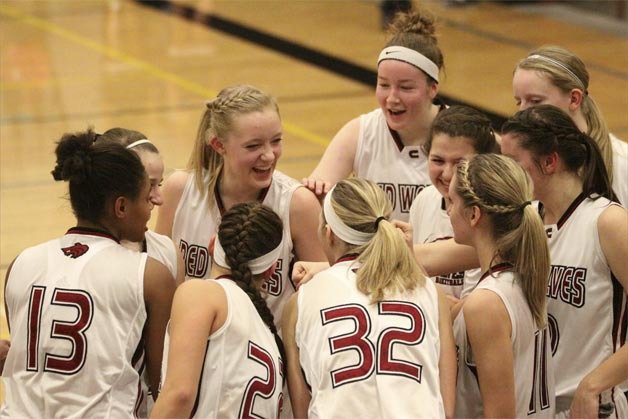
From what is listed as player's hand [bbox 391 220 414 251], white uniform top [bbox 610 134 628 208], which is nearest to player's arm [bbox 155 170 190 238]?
player's hand [bbox 391 220 414 251]

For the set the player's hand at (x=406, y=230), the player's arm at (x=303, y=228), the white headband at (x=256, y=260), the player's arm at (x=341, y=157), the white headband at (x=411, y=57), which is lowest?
the white headband at (x=256, y=260)

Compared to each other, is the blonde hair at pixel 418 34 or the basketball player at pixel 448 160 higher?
the blonde hair at pixel 418 34

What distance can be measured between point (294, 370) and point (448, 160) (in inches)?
52.6

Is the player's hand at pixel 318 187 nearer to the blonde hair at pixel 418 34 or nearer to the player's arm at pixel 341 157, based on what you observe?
the player's arm at pixel 341 157

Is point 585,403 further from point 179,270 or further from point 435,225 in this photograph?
point 179,270

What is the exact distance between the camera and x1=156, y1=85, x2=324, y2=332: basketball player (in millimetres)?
4492

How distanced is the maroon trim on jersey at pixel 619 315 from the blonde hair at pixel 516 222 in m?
0.47

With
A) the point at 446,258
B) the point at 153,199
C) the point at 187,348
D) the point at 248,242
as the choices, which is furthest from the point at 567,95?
the point at 187,348

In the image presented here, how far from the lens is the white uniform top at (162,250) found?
13.0ft

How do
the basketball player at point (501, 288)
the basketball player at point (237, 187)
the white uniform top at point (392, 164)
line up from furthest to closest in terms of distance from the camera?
the white uniform top at point (392, 164)
the basketball player at point (237, 187)
the basketball player at point (501, 288)

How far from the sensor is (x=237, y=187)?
182 inches

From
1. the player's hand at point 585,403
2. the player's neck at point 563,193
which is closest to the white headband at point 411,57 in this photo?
the player's neck at point 563,193

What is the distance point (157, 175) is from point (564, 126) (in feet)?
4.90

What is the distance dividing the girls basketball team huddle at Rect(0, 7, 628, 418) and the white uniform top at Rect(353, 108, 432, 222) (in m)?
1.08
